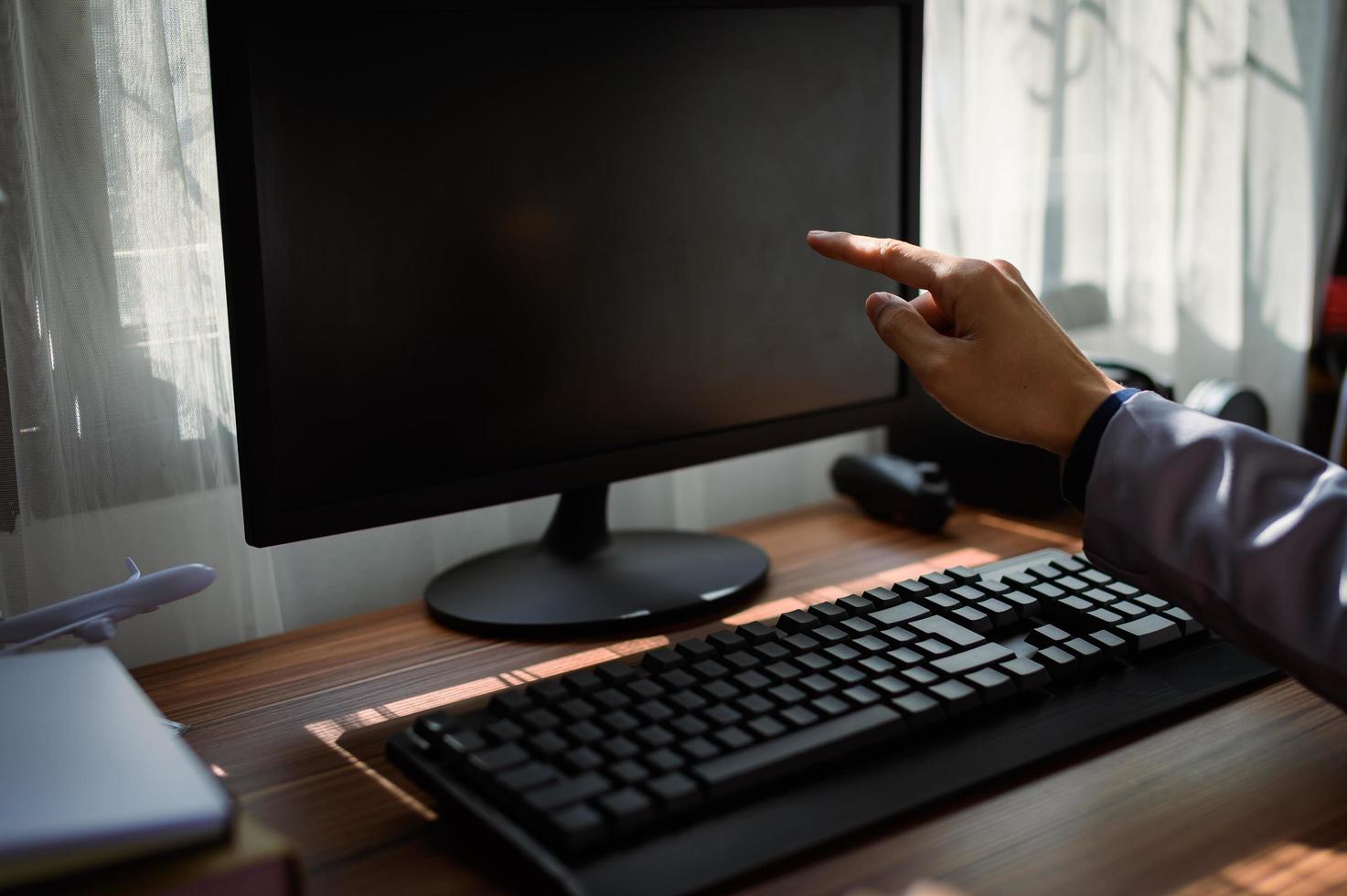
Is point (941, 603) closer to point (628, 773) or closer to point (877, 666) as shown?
point (877, 666)

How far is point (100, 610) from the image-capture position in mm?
728

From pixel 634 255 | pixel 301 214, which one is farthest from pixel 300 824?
pixel 634 255

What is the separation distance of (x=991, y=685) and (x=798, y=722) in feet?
0.40

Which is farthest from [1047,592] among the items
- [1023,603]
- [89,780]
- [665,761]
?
[89,780]

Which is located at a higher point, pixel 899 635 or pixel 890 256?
pixel 890 256

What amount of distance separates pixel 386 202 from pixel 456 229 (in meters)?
0.05

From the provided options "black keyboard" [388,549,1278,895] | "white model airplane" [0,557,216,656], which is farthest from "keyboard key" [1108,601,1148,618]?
"white model airplane" [0,557,216,656]

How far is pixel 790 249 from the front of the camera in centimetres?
99

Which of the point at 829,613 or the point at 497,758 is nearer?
the point at 497,758

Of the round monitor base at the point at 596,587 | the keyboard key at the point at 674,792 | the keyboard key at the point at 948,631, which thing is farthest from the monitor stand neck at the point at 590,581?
the keyboard key at the point at 674,792

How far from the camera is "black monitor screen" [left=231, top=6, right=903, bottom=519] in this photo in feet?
2.52

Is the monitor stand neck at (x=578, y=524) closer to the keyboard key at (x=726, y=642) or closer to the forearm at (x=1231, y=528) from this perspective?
the keyboard key at (x=726, y=642)

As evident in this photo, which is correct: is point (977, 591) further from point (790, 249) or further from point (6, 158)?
point (6, 158)

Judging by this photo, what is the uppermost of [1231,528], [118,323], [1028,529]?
[118,323]
